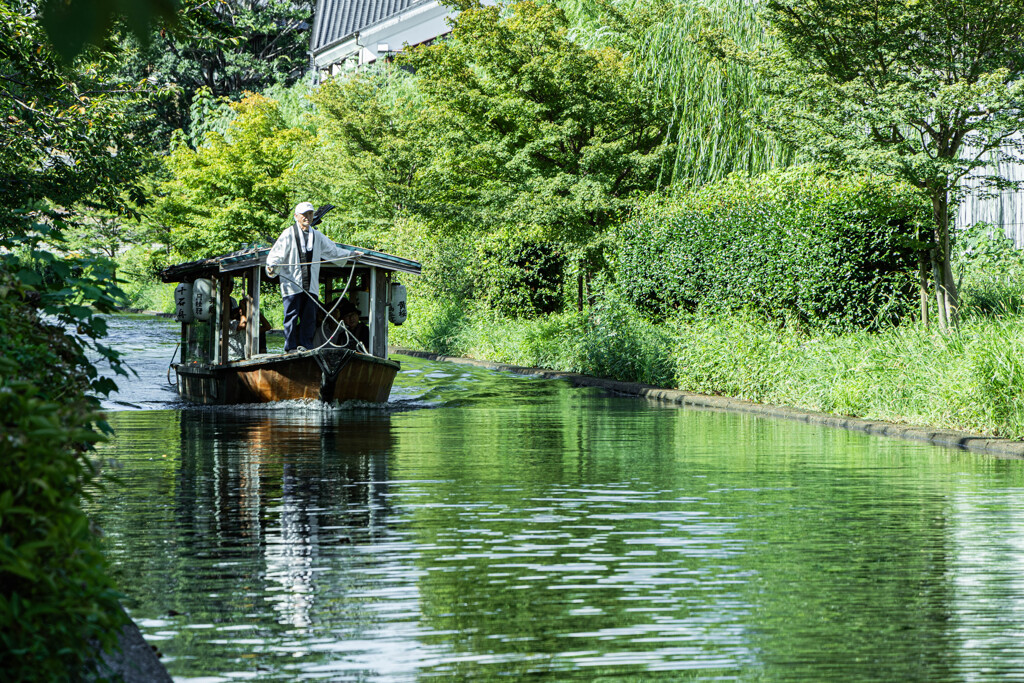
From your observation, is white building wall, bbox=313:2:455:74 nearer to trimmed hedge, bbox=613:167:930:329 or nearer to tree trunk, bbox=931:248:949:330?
trimmed hedge, bbox=613:167:930:329

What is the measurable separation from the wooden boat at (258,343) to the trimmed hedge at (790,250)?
209 inches

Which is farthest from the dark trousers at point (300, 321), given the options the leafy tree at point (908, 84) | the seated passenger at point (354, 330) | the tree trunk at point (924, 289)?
the tree trunk at point (924, 289)

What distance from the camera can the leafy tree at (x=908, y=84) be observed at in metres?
17.8

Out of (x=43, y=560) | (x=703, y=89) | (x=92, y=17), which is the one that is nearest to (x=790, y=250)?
(x=703, y=89)

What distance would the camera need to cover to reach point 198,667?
206 inches

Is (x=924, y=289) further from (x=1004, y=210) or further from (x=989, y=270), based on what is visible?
(x=1004, y=210)

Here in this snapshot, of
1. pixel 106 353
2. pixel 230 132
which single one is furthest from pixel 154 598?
pixel 230 132

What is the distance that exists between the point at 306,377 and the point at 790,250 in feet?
25.0

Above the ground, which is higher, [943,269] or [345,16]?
[345,16]

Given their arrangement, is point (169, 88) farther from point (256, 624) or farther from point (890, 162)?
point (256, 624)

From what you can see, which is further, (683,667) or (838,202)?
(838,202)

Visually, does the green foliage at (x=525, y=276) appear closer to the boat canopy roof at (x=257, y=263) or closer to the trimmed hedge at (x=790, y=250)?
the trimmed hedge at (x=790, y=250)

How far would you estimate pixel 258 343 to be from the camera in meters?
22.9

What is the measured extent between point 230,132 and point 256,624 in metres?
51.3
